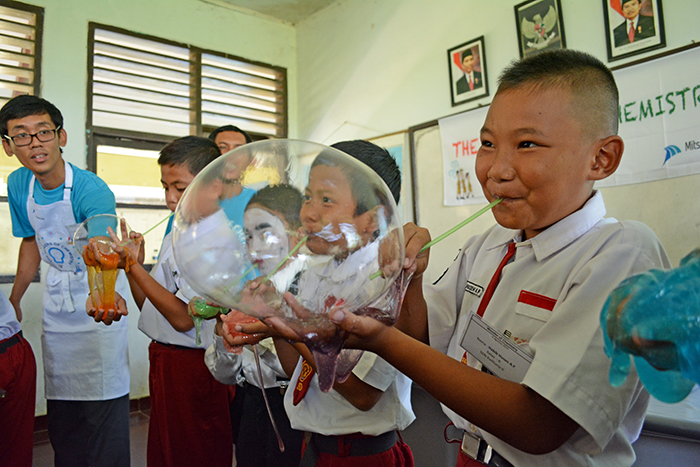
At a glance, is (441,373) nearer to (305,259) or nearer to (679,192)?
(305,259)

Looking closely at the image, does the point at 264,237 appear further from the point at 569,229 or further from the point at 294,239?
the point at 569,229

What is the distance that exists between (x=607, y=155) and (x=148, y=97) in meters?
3.39

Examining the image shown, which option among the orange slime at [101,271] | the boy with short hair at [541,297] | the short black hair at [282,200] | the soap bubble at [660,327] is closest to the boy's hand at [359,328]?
the boy with short hair at [541,297]

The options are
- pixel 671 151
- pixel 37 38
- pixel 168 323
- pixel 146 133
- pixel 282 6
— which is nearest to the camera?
pixel 168 323

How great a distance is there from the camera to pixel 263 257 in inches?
21.9

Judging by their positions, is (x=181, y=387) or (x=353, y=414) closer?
(x=353, y=414)

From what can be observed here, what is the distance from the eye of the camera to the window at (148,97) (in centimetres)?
324

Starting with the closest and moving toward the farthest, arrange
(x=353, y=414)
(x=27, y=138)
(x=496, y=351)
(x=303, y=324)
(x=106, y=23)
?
(x=303, y=324) → (x=496, y=351) → (x=353, y=414) → (x=27, y=138) → (x=106, y=23)

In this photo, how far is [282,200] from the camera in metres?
0.57

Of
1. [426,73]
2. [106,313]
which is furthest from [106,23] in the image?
[106,313]

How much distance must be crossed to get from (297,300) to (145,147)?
10.8ft

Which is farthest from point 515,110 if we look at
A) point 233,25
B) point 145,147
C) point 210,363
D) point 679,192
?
point 233,25

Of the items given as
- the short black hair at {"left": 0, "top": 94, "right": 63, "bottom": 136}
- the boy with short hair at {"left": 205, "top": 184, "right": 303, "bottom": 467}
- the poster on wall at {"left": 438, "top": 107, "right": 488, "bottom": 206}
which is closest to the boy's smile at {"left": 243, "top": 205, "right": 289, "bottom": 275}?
the boy with short hair at {"left": 205, "top": 184, "right": 303, "bottom": 467}

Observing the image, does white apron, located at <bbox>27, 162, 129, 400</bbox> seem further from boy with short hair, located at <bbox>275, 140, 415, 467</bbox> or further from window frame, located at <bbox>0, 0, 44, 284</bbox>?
window frame, located at <bbox>0, 0, 44, 284</bbox>
